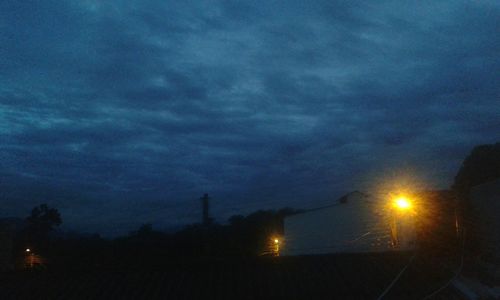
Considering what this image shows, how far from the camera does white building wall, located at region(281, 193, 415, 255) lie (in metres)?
31.8

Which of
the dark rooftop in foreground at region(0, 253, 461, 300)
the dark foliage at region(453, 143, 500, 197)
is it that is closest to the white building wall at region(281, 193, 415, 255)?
the dark foliage at region(453, 143, 500, 197)

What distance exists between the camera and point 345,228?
3300cm

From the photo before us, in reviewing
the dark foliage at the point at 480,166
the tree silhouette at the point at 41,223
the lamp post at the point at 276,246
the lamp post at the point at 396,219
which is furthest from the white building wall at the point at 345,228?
the tree silhouette at the point at 41,223

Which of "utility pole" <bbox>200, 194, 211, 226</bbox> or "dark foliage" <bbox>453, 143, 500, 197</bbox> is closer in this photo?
"dark foliage" <bbox>453, 143, 500, 197</bbox>

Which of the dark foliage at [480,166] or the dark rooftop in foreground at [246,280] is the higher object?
the dark foliage at [480,166]

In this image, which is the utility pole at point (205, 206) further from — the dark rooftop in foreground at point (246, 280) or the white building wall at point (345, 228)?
the dark rooftop in foreground at point (246, 280)

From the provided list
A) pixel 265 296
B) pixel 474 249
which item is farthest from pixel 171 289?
pixel 474 249

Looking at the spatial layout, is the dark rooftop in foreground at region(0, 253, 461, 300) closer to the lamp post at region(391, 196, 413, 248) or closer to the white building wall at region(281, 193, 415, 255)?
the lamp post at region(391, 196, 413, 248)

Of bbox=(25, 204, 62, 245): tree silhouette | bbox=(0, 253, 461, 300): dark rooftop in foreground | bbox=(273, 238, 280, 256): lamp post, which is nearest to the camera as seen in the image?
bbox=(0, 253, 461, 300): dark rooftop in foreground

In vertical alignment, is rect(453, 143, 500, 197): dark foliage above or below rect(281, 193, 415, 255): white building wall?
above

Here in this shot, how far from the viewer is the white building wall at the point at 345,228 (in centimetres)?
3184

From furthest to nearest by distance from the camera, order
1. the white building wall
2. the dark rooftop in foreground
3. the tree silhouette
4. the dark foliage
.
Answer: the tree silhouette
the dark foliage
the white building wall
the dark rooftop in foreground

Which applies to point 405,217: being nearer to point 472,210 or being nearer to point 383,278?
point 472,210

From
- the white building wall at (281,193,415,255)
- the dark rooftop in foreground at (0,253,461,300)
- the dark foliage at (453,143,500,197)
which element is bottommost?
the dark rooftop in foreground at (0,253,461,300)
